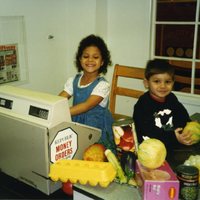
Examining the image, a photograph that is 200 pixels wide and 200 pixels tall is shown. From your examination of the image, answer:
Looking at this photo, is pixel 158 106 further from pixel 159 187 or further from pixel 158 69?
pixel 159 187

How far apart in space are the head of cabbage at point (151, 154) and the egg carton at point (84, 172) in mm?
100

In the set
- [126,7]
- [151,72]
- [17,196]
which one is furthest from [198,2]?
[17,196]

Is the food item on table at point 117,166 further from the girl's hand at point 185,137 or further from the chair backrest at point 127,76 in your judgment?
the chair backrest at point 127,76

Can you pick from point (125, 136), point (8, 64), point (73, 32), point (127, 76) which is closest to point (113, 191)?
point (125, 136)

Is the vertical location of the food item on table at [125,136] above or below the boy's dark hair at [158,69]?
below

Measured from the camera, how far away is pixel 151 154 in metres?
0.87

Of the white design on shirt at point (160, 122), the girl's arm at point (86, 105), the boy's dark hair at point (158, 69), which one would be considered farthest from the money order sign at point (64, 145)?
the boy's dark hair at point (158, 69)

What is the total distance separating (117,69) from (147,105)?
757 millimetres

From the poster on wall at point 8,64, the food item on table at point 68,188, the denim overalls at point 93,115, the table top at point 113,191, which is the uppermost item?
the poster on wall at point 8,64

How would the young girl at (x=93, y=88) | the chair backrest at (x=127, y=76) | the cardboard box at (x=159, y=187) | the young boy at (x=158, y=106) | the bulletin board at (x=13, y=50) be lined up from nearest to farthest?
the cardboard box at (x=159, y=187) < the young boy at (x=158, y=106) < the young girl at (x=93, y=88) < the chair backrest at (x=127, y=76) < the bulletin board at (x=13, y=50)

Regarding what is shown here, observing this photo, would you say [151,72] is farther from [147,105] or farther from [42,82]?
[42,82]

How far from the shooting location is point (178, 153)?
1162mm

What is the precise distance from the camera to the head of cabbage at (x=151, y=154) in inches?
34.1

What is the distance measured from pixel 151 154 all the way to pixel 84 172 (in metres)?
0.20
